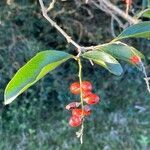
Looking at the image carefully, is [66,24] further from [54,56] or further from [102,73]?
[54,56]

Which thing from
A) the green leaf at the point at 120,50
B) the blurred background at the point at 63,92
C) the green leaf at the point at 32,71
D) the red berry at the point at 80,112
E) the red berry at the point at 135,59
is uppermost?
the green leaf at the point at 32,71

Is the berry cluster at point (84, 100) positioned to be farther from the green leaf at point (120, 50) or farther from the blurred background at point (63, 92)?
the blurred background at point (63, 92)

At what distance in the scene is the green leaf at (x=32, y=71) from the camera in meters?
0.88

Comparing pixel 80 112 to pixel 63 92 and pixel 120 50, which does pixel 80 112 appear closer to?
pixel 120 50

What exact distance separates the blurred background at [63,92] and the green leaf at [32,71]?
1.81 m

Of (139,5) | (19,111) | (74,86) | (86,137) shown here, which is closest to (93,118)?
(86,137)

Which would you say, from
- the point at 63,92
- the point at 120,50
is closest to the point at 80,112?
the point at 120,50

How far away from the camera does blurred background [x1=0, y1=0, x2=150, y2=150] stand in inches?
109

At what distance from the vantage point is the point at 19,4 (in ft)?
8.99

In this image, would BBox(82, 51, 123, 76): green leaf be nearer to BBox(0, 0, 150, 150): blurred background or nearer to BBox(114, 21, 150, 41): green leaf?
BBox(114, 21, 150, 41): green leaf

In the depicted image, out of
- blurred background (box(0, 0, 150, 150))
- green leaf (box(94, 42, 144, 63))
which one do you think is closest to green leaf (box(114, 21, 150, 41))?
green leaf (box(94, 42, 144, 63))

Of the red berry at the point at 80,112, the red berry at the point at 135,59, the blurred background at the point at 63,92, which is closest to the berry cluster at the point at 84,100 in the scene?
the red berry at the point at 80,112

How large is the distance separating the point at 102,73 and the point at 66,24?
0.44 meters

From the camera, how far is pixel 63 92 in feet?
9.91
